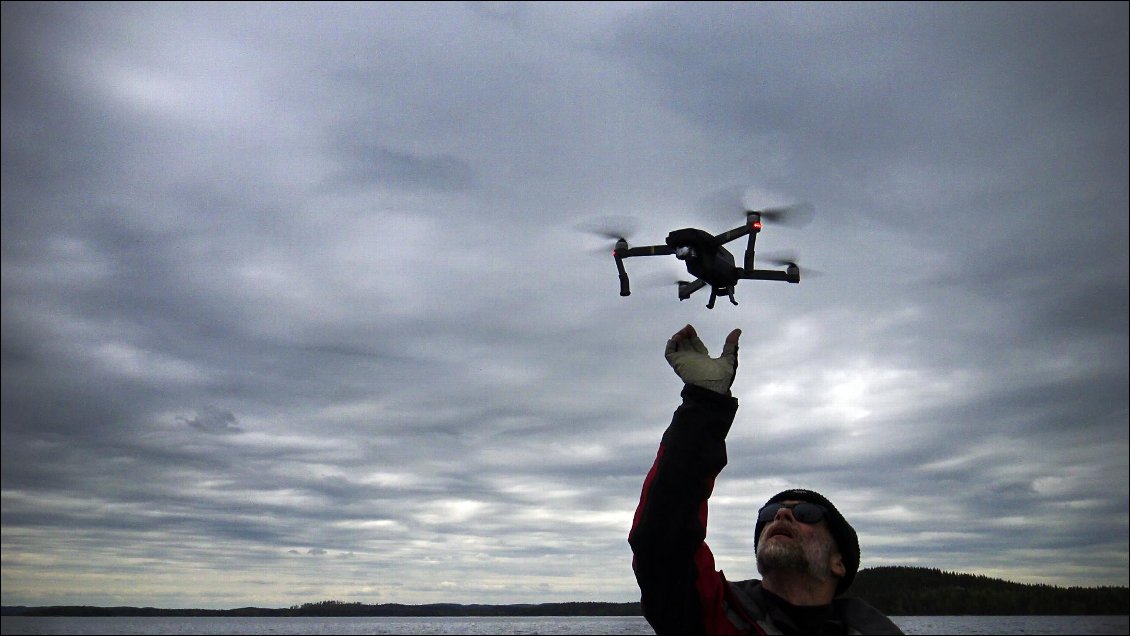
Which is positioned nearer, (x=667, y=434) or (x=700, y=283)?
(x=667, y=434)

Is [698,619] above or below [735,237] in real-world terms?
below

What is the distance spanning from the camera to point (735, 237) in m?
16.8

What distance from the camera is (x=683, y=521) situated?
16.3 ft

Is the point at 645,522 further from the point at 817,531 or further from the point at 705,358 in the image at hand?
the point at 817,531

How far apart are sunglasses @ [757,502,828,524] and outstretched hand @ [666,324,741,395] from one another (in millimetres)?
1656

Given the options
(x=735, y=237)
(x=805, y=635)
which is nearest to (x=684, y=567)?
(x=805, y=635)

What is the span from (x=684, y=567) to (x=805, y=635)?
1189mm

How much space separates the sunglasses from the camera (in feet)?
20.4

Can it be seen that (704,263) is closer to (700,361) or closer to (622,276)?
(622,276)

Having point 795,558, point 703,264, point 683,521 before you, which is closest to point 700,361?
point 683,521

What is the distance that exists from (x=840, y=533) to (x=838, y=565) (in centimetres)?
24

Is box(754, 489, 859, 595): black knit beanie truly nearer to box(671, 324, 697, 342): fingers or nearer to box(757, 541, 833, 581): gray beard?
box(757, 541, 833, 581): gray beard

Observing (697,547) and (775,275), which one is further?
(775,275)

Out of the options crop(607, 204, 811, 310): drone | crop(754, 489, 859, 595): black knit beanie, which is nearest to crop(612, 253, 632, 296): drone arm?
crop(607, 204, 811, 310): drone
